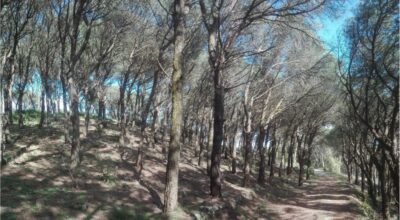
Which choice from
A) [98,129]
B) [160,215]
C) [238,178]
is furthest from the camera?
[98,129]

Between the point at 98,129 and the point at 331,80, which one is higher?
the point at 331,80

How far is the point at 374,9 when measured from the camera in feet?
44.4

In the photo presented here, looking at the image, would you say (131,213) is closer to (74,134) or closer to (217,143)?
(217,143)

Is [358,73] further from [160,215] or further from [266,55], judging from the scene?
[160,215]

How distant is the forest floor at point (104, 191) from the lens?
9719 millimetres

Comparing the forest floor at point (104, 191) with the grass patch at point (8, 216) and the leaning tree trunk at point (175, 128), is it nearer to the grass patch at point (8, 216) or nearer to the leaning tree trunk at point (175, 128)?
the grass patch at point (8, 216)

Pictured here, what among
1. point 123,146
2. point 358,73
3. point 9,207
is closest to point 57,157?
point 123,146

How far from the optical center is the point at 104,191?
12500mm

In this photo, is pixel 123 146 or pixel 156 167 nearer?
pixel 156 167

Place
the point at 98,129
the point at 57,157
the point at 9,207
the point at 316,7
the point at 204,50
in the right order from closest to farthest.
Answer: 1. the point at 9,207
2. the point at 316,7
3. the point at 57,157
4. the point at 204,50
5. the point at 98,129

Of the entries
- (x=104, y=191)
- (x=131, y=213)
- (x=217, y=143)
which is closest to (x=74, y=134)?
(x=104, y=191)

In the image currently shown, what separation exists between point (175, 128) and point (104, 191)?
11.5ft

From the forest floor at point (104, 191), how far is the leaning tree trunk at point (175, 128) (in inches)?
20.1

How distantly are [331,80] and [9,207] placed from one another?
17.6 m
